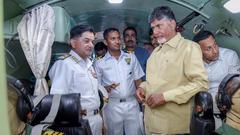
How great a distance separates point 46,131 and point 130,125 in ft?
6.11

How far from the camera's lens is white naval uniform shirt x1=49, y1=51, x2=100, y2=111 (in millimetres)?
2730

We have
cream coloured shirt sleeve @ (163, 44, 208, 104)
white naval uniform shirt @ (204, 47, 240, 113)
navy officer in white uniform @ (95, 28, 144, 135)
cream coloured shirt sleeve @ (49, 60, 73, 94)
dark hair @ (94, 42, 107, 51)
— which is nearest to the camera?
cream coloured shirt sleeve @ (163, 44, 208, 104)

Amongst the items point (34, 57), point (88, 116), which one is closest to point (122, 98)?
point (88, 116)

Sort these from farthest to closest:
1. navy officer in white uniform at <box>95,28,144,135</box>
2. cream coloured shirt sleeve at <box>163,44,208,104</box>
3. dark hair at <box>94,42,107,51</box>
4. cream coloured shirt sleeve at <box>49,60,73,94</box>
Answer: dark hair at <box>94,42,107,51</box>, navy officer in white uniform at <box>95,28,144,135</box>, cream coloured shirt sleeve at <box>49,60,73,94</box>, cream coloured shirt sleeve at <box>163,44,208,104</box>

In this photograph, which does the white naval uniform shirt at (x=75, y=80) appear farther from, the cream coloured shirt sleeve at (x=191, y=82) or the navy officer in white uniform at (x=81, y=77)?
the cream coloured shirt sleeve at (x=191, y=82)

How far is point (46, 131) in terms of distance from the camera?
73.7 inches

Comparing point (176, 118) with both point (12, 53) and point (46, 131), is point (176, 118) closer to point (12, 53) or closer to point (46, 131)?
point (46, 131)

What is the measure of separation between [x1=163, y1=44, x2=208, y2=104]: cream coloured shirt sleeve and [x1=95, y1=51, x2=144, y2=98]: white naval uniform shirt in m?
1.37

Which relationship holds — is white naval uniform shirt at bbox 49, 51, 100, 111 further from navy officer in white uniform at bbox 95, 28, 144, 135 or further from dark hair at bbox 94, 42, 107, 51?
dark hair at bbox 94, 42, 107, 51

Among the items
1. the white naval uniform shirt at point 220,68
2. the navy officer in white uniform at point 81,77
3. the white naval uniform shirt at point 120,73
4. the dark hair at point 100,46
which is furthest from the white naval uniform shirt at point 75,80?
the dark hair at point 100,46

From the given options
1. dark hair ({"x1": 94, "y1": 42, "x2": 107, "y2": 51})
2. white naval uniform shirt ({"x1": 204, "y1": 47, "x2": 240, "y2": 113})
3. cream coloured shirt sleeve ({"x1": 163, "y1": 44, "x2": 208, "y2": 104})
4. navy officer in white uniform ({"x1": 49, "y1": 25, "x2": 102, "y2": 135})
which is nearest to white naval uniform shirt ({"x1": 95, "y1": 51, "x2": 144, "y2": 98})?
navy officer in white uniform ({"x1": 49, "y1": 25, "x2": 102, "y2": 135})

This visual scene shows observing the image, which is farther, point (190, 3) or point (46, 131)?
point (190, 3)

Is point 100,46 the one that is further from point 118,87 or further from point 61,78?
point 61,78

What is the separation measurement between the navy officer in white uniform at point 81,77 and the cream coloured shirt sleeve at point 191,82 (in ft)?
2.74
